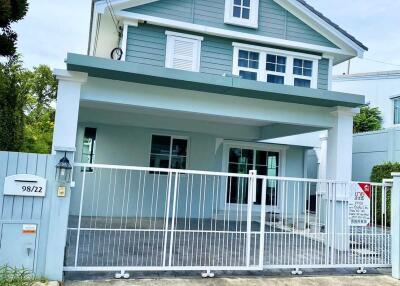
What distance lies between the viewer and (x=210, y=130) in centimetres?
1280

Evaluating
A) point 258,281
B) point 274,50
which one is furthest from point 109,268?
point 274,50

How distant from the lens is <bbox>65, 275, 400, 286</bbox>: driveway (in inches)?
214

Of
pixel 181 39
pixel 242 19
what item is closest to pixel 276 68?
pixel 242 19

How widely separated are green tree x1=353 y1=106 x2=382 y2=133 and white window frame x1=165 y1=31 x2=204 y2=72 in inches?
546

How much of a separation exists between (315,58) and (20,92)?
8.92 metres

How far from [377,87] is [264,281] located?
20.4m

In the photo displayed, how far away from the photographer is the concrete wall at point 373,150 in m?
14.0

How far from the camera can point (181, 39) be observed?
33.5 feet

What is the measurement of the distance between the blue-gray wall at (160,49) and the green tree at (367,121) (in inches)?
521

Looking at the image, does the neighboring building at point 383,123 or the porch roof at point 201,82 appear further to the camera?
the neighboring building at point 383,123

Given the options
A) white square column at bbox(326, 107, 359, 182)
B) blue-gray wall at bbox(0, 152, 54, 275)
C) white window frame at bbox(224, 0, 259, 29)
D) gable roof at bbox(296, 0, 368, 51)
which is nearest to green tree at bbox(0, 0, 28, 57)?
blue-gray wall at bbox(0, 152, 54, 275)

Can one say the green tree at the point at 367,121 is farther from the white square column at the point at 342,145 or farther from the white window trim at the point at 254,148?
the white square column at the point at 342,145

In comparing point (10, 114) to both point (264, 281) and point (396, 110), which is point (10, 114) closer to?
point (264, 281)

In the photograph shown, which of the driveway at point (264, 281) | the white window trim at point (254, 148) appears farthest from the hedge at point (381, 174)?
the driveway at point (264, 281)
